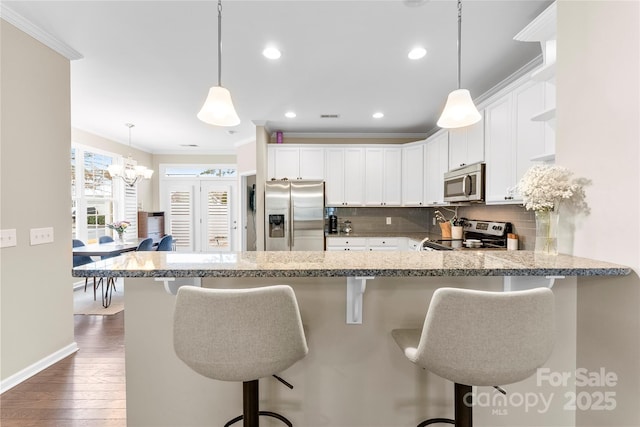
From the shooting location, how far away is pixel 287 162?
4820mm

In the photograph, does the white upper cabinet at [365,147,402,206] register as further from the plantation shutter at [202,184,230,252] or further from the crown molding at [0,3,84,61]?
the crown molding at [0,3,84,61]

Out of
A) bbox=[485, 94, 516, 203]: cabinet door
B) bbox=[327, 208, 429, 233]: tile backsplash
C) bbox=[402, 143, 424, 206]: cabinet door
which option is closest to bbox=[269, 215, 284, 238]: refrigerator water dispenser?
bbox=[327, 208, 429, 233]: tile backsplash

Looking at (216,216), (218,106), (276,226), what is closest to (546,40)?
(218,106)

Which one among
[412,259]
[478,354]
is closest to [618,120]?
[412,259]

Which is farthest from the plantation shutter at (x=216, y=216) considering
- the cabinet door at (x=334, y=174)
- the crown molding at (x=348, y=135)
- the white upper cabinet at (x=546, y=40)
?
the white upper cabinet at (x=546, y=40)

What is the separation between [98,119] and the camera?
4.43 metres

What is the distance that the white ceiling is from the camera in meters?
2.02

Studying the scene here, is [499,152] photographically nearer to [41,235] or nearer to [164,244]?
[41,235]

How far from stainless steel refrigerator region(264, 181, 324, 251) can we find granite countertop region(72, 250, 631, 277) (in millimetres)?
3071

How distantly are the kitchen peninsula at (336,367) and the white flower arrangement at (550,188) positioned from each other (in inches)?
10.1

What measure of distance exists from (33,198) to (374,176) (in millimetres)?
3985

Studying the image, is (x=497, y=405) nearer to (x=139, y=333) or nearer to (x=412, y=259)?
(x=412, y=259)

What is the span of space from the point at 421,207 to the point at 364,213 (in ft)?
3.06

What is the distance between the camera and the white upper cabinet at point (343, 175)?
15.9 feet
